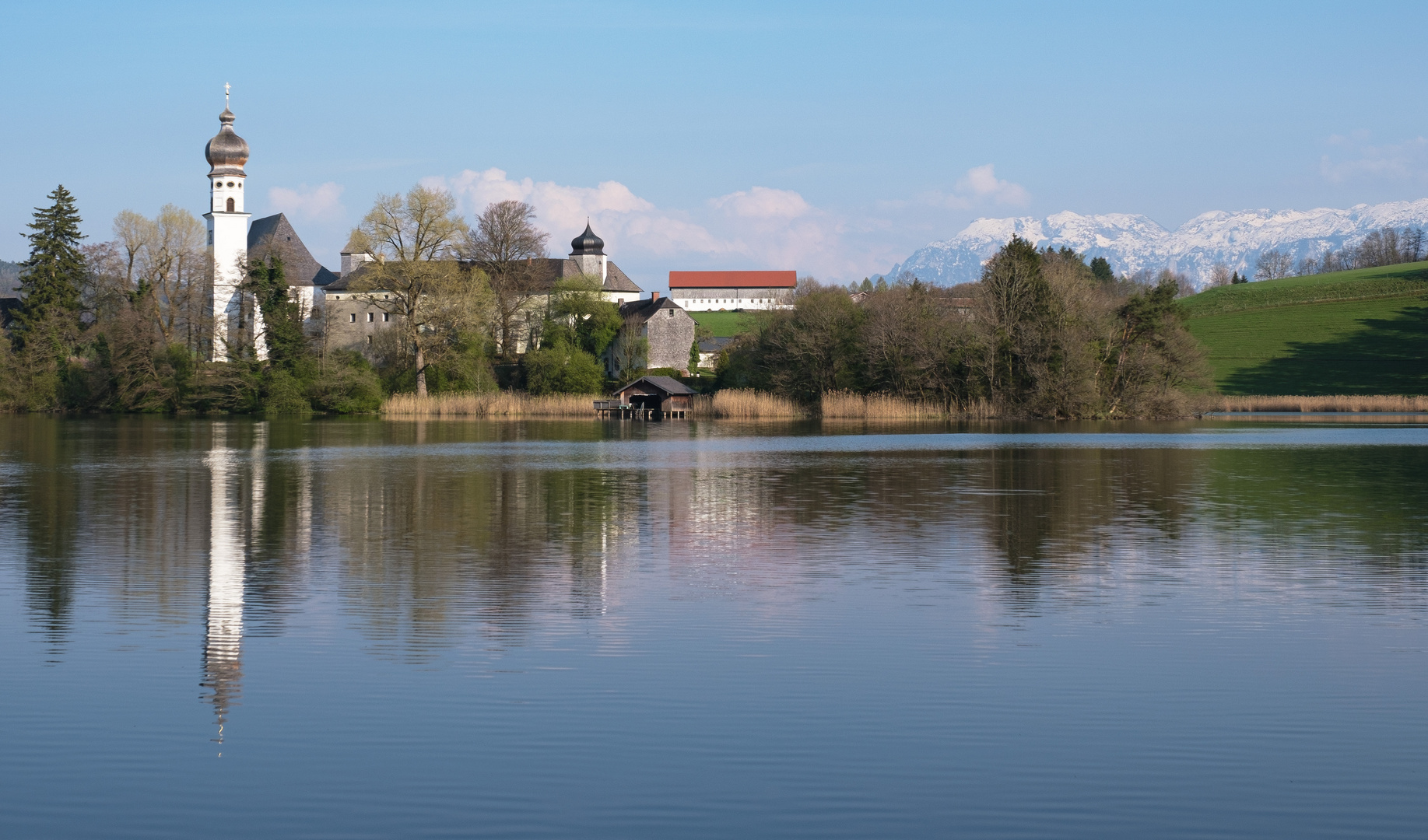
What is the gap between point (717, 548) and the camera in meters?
18.5

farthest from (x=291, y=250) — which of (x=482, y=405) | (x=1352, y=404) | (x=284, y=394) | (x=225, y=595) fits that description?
(x=225, y=595)

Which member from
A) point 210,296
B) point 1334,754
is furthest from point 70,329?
point 1334,754

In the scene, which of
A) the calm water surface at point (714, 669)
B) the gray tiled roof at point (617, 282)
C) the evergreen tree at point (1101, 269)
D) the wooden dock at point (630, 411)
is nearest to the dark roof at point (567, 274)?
the gray tiled roof at point (617, 282)

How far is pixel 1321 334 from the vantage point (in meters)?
108

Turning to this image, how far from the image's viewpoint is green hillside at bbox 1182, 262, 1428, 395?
315 ft

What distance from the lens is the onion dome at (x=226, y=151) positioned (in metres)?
107

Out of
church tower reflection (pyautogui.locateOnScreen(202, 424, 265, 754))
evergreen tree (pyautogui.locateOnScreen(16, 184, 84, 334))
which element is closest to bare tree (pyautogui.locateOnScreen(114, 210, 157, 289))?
evergreen tree (pyautogui.locateOnScreen(16, 184, 84, 334))

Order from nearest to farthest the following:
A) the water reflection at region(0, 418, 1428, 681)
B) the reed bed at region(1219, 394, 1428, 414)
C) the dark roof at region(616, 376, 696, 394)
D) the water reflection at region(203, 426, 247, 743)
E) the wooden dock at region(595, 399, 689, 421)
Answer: the water reflection at region(203, 426, 247, 743) → the water reflection at region(0, 418, 1428, 681) → the reed bed at region(1219, 394, 1428, 414) → the wooden dock at region(595, 399, 689, 421) → the dark roof at region(616, 376, 696, 394)

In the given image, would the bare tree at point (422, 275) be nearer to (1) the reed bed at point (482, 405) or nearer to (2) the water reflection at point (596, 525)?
(1) the reed bed at point (482, 405)

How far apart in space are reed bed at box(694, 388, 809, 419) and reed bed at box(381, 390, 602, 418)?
817cm

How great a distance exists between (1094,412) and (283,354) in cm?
5209

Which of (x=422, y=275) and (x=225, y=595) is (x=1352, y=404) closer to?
(x=422, y=275)

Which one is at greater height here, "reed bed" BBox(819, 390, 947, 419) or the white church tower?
the white church tower

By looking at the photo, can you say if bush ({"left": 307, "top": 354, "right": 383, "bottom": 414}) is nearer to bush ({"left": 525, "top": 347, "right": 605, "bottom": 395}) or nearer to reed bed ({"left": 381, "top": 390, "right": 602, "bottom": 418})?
reed bed ({"left": 381, "top": 390, "right": 602, "bottom": 418})
